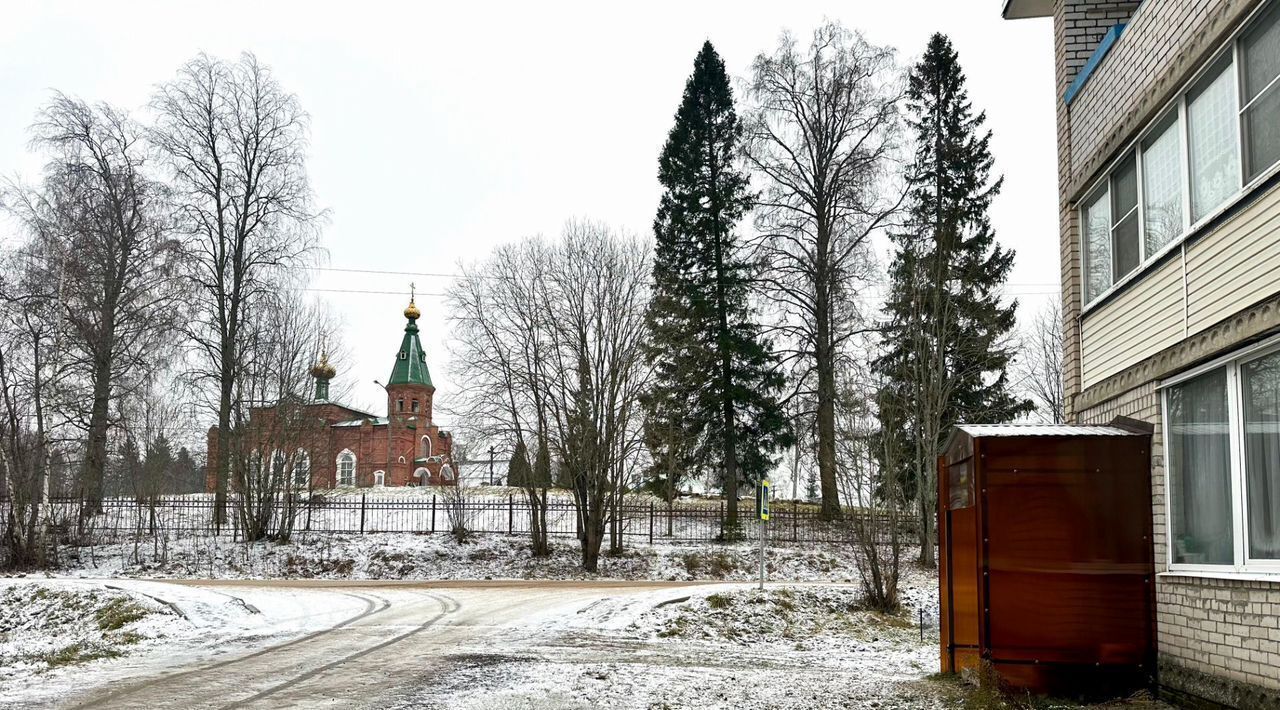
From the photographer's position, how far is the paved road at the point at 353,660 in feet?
28.1

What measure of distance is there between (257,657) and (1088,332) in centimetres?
941

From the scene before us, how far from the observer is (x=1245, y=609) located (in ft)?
23.7

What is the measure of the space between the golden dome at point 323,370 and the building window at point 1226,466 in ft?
87.7

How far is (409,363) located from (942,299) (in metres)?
48.4

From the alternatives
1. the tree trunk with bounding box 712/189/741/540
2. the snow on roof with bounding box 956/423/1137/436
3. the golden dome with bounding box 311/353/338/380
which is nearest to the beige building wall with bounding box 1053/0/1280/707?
the snow on roof with bounding box 956/423/1137/436

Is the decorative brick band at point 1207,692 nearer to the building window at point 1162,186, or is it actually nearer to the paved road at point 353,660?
the building window at point 1162,186

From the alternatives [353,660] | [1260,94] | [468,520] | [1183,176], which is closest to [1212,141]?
[1183,176]

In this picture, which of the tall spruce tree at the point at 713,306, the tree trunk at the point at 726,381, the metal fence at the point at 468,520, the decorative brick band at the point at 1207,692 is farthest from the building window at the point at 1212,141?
the tree trunk at the point at 726,381

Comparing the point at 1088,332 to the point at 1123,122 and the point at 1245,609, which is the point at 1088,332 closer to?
the point at 1123,122

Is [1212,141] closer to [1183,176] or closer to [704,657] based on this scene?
[1183,176]

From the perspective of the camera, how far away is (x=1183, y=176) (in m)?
8.33

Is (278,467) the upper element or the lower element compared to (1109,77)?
lower

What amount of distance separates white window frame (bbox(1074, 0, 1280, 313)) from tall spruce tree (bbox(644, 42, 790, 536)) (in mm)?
21784

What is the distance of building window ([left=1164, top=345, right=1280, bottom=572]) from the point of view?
22.9ft
